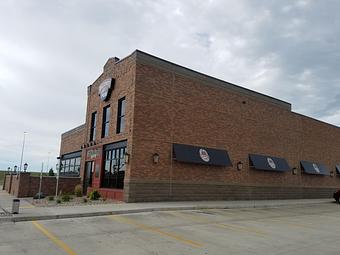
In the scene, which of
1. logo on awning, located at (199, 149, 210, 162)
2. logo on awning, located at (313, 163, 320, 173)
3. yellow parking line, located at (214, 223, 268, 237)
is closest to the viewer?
yellow parking line, located at (214, 223, 268, 237)

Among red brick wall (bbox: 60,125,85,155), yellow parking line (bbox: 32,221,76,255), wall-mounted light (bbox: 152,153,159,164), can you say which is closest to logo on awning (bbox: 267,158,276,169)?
wall-mounted light (bbox: 152,153,159,164)

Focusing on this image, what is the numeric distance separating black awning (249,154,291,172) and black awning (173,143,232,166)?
3.15 meters

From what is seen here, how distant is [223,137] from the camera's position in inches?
964

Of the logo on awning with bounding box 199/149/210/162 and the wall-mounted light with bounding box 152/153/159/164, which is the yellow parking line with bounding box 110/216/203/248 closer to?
the wall-mounted light with bounding box 152/153/159/164

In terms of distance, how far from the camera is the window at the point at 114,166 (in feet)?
69.4

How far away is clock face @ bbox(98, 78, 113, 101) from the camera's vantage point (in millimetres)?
23902

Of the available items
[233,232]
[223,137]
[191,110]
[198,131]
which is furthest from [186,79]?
[233,232]

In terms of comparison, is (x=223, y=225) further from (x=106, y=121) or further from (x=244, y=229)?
(x=106, y=121)

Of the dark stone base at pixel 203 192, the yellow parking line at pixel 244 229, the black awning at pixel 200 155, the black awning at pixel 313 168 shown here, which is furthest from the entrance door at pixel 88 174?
the black awning at pixel 313 168

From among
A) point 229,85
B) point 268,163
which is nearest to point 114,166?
point 229,85

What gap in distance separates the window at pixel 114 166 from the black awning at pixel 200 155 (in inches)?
132

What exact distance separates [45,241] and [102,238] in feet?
5.11

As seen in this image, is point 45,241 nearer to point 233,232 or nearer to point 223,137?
point 233,232

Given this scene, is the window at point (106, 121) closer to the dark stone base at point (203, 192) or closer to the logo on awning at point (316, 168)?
the dark stone base at point (203, 192)
